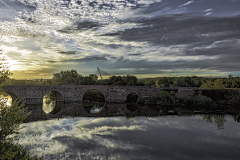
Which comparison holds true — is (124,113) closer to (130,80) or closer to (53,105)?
(53,105)

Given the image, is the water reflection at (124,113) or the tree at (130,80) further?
the tree at (130,80)

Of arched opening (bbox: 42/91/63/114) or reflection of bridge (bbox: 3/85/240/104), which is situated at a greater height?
reflection of bridge (bbox: 3/85/240/104)

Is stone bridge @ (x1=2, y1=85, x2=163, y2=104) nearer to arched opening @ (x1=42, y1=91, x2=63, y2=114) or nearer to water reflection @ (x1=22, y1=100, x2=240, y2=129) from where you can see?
arched opening @ (x1=42, y1=91, x2=63, y2=114)

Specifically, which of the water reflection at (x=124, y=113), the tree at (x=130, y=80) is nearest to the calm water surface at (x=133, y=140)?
the water reflection at (x=124, y=113)

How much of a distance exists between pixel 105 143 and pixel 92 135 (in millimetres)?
3699

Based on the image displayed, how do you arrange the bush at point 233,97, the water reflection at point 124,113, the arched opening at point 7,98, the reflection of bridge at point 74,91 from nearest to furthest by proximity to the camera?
1. the arched opening at point 7,98
2. the water reflection at point 124,113
3. the reflection of bridge at point 74,91
4. the bush at point 233,97

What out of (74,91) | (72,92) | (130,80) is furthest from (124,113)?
(130,80)

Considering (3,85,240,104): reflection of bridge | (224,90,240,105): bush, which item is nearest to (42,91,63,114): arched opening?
(3,85,240,104): reflection of bridge

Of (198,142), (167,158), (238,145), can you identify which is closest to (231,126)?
(238,145)

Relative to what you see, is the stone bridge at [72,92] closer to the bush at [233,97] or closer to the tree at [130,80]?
the tree at [130,80]

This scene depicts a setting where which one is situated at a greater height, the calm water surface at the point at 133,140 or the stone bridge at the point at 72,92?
the stone bridge at the point at 72,92

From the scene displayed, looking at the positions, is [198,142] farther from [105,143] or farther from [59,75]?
[59,75]

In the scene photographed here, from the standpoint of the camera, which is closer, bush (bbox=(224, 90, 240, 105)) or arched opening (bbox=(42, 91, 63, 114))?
arched opening (bbox=(42, 91, 63, 114))

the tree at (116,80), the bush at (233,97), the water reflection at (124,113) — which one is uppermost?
the tree at (116,80)
